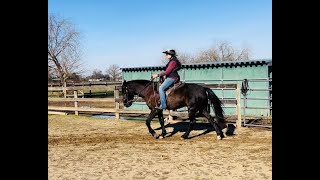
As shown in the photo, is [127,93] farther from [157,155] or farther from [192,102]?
[157,155]

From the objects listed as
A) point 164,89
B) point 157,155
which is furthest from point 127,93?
point 157,155

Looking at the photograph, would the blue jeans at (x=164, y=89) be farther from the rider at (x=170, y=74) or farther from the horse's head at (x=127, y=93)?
the horse's head at (x=127, y=93)

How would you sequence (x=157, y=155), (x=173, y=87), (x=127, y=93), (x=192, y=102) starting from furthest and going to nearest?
(x=127, y=93) → (x=173, y=87) → (x=192, y=102) → (x=157, y=155)

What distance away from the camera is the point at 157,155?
20.5ft

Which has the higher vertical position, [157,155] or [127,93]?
[127,93]

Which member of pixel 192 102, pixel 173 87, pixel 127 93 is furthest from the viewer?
pixel 127 93

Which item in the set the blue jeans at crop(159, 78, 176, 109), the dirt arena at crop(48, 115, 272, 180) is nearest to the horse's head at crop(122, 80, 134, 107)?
the dirt arena at crop(48, 115, 272, 180)

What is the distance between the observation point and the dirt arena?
16.1ft

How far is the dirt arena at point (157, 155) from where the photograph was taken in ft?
16.1

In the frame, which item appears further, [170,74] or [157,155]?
[170,74]

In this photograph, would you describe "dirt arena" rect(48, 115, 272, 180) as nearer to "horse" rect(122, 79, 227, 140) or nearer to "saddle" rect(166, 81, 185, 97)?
"horse" rect(122, 79, 227, 140)

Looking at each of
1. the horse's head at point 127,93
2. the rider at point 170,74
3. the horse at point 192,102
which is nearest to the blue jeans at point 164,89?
the rider at point 170,74
